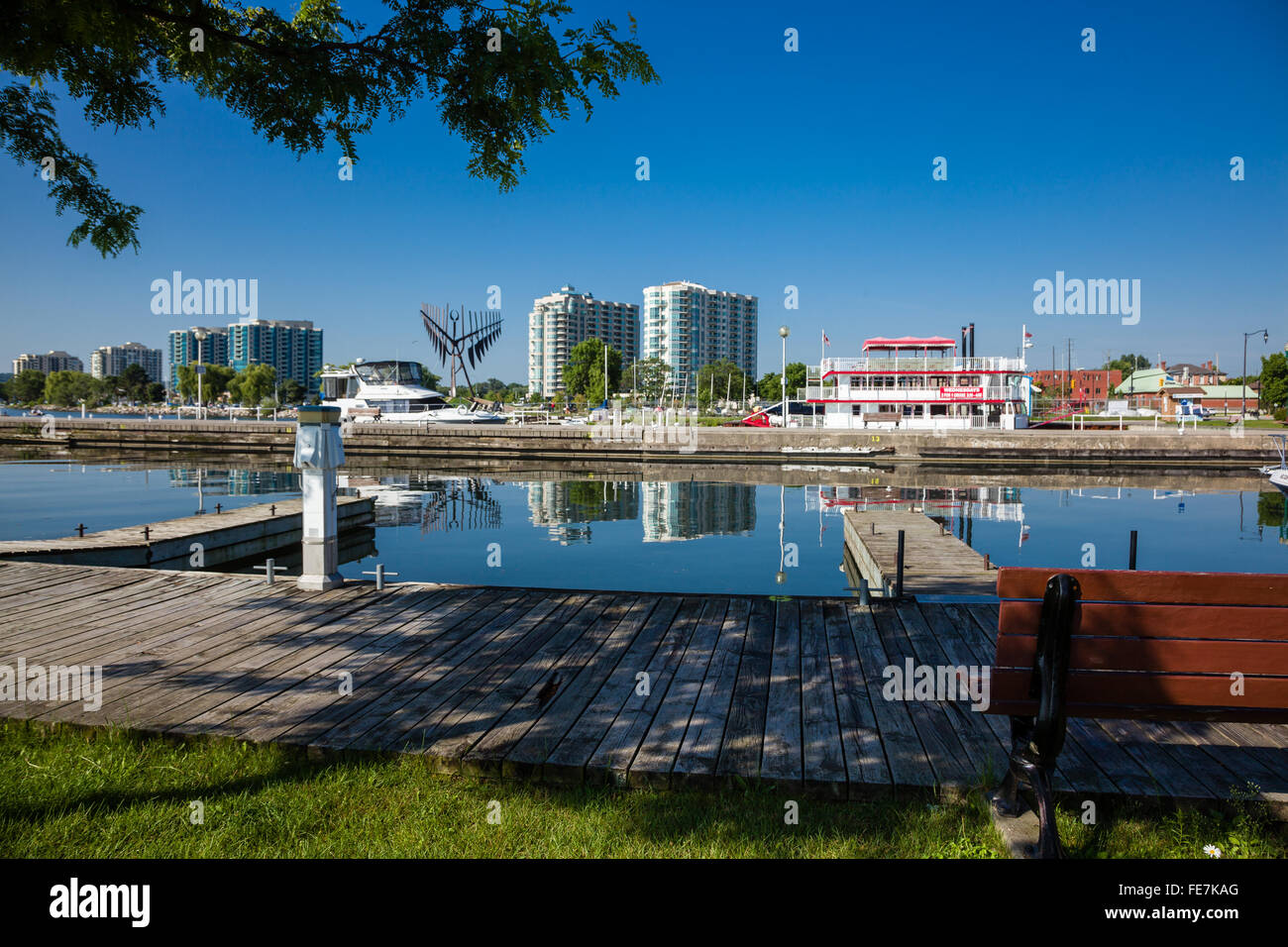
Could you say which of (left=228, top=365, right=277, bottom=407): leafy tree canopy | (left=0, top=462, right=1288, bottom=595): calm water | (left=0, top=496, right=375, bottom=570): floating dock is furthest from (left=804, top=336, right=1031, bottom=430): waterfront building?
(left=228, top=365, right=277, bottom=407): leafy tree canopy

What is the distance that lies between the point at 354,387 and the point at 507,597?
59263 mm

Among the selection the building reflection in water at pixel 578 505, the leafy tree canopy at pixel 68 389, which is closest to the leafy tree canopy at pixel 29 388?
the leafy tree canopy at pixel 68 389

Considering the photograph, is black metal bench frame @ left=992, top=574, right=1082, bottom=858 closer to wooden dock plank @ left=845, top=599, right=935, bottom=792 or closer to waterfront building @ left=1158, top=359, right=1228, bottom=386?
wooden dock plank @ left=845, top=599, right=935, bottom=792

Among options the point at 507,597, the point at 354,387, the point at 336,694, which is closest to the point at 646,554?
the point at 507,597

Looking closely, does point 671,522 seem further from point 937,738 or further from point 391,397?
point 391,397

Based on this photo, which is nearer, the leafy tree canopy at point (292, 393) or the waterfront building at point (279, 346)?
the leafy tree canopy at point (292, 393)

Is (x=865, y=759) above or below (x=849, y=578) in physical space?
above

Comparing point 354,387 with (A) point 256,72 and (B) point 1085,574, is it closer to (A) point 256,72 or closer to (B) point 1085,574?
(A) point 256,72

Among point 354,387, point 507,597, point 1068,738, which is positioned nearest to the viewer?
point 1068,738

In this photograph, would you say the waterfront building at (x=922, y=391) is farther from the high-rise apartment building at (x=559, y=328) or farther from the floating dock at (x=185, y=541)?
the high-rise apartment building at (x=559, y=328)

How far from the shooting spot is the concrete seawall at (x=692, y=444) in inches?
1482

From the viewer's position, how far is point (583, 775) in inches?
138

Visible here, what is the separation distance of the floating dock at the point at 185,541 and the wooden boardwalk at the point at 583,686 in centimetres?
380
